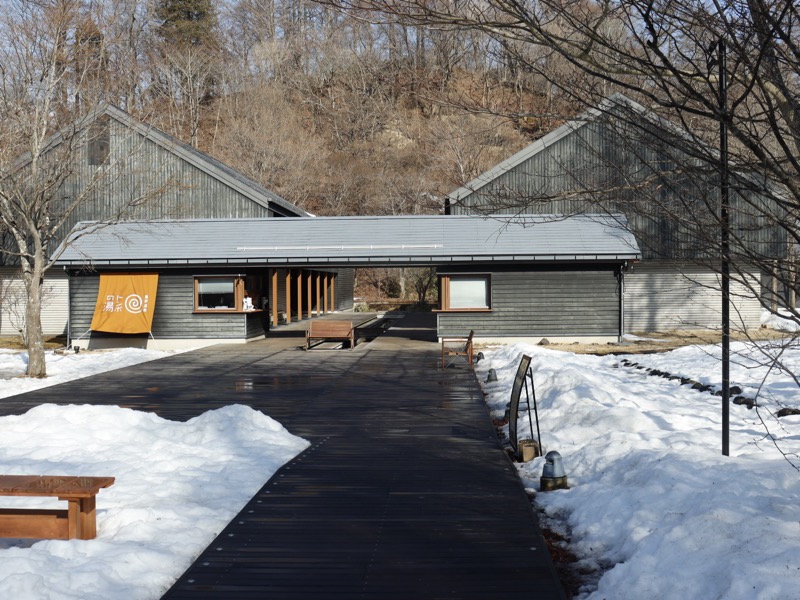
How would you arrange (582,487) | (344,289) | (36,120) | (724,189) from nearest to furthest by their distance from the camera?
(724,189), (582,487), (36,120), (344,289)

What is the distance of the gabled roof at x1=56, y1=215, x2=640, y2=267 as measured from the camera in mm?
24211

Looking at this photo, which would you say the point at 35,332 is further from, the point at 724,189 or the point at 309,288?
the point at 309,288

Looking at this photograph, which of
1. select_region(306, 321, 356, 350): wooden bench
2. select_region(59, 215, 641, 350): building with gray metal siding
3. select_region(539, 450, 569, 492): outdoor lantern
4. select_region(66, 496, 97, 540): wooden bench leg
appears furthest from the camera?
select_region(59, 215, 641, 350): building with gray metal siding

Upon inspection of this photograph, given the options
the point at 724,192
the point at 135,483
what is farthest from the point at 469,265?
the point at 724,192

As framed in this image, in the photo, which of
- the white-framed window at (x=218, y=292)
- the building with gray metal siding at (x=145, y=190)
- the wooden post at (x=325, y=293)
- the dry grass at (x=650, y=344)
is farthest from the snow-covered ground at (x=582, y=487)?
the wooden post at (x=325, y=293)

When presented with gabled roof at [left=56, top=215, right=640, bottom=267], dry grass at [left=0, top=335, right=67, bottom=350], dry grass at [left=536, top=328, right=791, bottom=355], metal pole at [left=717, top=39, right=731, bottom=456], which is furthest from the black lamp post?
dry grass at [left=0, top=335, right=67, bottom=350]

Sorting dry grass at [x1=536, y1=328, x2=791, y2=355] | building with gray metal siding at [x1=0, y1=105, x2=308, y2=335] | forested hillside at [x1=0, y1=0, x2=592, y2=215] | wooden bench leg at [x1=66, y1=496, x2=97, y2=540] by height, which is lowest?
dry grass at [x1=536, y1=328, x2=791, y2=355]

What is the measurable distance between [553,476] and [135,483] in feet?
12.5

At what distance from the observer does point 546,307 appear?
24562 mm

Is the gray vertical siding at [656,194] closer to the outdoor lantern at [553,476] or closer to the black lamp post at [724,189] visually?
the black lamp post at [724,189]

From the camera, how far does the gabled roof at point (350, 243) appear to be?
24.2 metres

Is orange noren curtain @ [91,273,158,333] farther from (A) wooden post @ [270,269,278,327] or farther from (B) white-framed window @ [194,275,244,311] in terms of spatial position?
(A) wooden post @ [270,269,278,327]

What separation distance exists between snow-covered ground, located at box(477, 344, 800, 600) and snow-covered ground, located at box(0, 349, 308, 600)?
2.77 metres

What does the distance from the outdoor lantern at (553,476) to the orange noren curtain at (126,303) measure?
1889 centimetres
